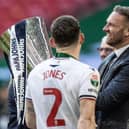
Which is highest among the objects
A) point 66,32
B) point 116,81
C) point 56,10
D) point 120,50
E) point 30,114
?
point 56,10

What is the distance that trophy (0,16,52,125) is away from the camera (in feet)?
15.8

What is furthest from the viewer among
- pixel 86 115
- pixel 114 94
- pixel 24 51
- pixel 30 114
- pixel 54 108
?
pixel 24 51

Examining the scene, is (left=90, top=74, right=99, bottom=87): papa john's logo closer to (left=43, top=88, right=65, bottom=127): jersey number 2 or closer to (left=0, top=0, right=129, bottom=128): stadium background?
(left=43, top=88, right=65, bottom=127): jersey number 2

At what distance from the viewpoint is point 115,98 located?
4637 mm

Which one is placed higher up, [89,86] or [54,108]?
[89,86]

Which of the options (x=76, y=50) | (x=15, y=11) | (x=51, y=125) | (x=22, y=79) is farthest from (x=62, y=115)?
(x=15, y=11)

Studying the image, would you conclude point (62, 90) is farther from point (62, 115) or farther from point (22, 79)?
point (22, 79)

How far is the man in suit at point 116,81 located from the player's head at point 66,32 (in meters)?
0.56

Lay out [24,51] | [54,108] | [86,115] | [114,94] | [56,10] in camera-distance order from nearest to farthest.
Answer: [86,115] → [54,108] → [114,94] → [24,51] → [56,10]

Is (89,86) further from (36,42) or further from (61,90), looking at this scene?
(36,42)

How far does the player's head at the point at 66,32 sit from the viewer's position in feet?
13.9

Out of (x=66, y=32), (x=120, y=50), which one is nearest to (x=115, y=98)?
(x=120, y=50)

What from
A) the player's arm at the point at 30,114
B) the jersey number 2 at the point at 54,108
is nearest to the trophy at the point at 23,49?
the player's arm at the point at 30,114

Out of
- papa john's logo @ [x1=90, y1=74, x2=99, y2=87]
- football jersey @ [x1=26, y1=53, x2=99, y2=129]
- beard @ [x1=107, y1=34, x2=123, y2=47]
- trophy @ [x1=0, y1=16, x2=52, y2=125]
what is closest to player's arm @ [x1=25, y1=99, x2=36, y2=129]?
football jersey @ [x1=26, y1=53, x2=99, y2=129]
